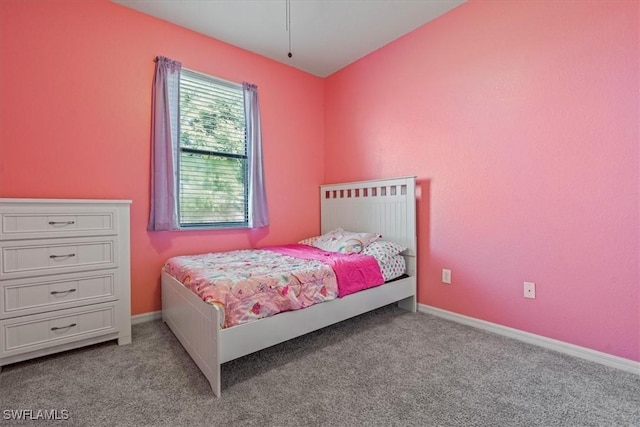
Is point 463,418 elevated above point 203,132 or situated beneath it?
situated beneath

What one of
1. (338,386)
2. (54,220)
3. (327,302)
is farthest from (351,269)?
(54,220)

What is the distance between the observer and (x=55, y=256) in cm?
185

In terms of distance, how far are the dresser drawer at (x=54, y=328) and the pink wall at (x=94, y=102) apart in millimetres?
483

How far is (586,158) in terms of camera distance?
6.03 feet

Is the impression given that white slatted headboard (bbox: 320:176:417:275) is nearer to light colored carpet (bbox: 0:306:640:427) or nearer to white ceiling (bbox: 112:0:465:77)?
light colored carpet (bbox: 0:306:640:427)

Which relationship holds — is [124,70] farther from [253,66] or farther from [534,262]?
[534,262]

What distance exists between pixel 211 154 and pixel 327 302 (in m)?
1.85

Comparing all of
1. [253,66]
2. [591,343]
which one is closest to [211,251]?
[253,66]

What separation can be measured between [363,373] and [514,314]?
1.29 m

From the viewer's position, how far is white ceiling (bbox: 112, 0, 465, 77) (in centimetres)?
242

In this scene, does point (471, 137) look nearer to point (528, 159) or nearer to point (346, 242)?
point (528, 159)

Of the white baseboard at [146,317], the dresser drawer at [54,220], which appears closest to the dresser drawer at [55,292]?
the dresser drawer at [54,220]

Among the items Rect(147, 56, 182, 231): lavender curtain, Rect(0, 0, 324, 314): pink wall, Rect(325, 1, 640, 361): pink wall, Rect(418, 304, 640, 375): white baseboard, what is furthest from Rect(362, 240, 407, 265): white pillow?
Rect(147, 56, 182, 231): lavender curtain

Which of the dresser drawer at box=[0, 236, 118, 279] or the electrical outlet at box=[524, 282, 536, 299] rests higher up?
the dresser drawer at box=[0, 236, 118, 279]
